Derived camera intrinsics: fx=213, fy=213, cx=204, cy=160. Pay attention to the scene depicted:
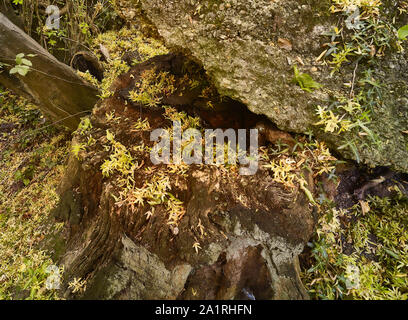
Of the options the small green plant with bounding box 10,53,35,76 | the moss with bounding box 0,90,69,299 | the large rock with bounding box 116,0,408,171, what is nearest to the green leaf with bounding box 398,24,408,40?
the large rock with bounding box 116,0,408,171

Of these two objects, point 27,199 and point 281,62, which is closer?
point 281,62

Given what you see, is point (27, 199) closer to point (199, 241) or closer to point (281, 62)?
point (199, 241)

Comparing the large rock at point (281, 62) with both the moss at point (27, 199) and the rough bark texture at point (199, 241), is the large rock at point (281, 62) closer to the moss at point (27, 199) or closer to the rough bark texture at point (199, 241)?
the rough bark texture at point (199, 241)

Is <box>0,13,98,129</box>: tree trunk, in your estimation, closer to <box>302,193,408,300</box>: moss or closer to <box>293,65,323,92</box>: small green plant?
<box>293,65,323,92</box>: small green plant

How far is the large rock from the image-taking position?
6.93ft

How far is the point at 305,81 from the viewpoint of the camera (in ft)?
6.99

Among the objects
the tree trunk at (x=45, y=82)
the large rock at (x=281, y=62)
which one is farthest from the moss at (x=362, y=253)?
the tree trunk at (x=45, y=82)

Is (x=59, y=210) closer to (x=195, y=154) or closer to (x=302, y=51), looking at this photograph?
(x=195, y=154)

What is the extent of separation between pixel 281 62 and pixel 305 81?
312 mm

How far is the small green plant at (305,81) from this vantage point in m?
2.11

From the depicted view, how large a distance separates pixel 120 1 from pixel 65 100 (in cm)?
203

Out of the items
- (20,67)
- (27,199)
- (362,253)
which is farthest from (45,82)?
(362,253)

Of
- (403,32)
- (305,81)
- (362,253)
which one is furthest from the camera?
(362,253)

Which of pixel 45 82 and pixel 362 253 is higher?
pixel 45 82
